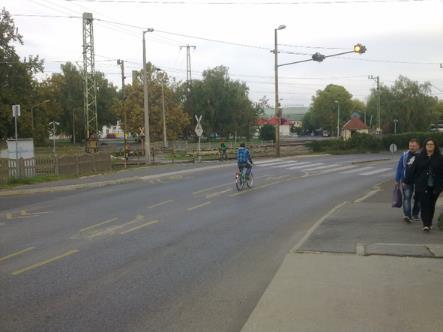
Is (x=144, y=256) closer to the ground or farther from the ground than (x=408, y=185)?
closer to the ground

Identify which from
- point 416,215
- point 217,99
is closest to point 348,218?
point 416,215

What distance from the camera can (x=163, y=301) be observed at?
247 inches

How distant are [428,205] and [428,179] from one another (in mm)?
461

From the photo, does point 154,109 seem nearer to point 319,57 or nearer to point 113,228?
point 319,57

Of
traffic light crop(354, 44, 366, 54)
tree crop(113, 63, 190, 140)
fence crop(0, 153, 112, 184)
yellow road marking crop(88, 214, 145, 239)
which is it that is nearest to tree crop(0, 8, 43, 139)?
tree crop(113, 63, 190, 140)

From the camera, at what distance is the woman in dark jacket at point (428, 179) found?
32.7 ft

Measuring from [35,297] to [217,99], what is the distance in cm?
8418

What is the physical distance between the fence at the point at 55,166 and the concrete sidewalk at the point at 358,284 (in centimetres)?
1750

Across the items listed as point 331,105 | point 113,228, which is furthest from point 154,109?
point 331,105

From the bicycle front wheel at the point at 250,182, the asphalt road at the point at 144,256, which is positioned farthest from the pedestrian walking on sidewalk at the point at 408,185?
the bicycle front wheel at the point at 250,182

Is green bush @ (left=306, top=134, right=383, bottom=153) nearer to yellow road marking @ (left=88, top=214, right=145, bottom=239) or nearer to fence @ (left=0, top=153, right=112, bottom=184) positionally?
fence @ (left=0, top=153, right=112, bottom=184)

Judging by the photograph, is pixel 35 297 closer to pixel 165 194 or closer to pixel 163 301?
pixel 163 301

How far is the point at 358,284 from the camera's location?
6.46 m

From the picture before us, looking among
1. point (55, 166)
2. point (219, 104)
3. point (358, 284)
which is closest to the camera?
point (358, 284)
